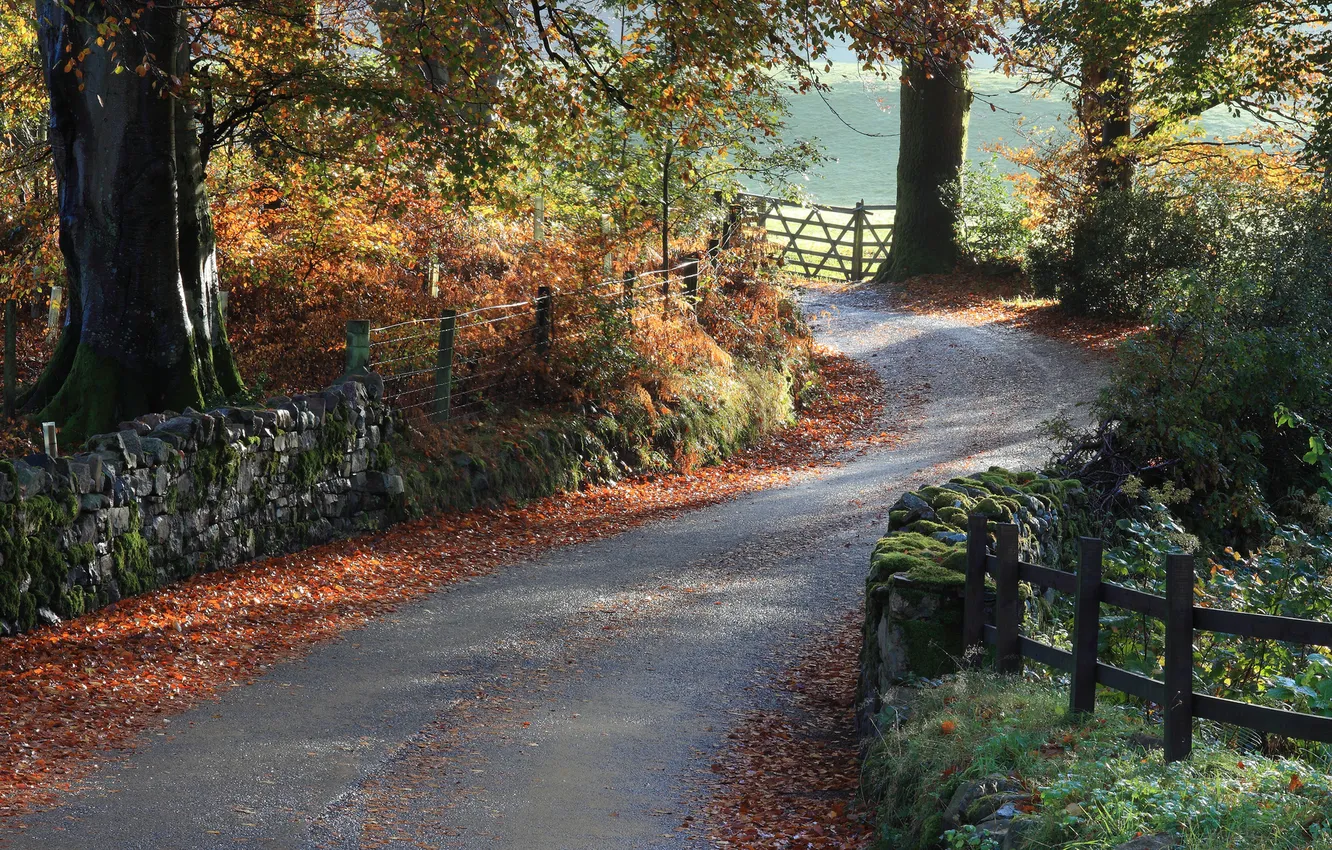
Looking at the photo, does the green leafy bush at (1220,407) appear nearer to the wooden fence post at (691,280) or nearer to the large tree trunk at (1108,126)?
the wooden fence post at (691,280)

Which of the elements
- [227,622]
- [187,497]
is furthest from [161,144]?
[227,622]

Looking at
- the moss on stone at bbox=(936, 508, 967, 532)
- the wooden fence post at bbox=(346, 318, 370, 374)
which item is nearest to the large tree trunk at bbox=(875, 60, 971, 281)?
the wooden fence post at bbox=(346, 318, 370, 374)

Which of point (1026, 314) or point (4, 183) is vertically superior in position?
point (4, 183)

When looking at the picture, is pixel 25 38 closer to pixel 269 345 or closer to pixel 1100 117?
pixel 269 345

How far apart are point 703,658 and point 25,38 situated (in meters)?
14.8

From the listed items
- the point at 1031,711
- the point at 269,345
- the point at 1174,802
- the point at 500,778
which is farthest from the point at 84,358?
the point at 1174,802

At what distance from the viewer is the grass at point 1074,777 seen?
3910 mm

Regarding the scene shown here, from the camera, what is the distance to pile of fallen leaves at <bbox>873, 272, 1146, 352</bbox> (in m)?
21.2

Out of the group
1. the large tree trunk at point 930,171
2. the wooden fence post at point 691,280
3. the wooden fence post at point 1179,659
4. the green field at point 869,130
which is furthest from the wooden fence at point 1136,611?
the green field at point 869,130

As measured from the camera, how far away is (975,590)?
623 centimetres

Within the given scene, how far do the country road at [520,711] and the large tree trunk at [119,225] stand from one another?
3.57 meters

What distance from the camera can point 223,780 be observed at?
5.79 metres

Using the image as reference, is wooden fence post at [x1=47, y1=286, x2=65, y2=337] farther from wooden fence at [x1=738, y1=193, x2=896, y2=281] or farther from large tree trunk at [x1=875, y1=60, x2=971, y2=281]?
wooden fence at [x1=738, y1=193, x2=896, y2=281]

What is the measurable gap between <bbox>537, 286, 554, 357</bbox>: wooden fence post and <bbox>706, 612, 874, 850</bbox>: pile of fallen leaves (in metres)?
7.19
